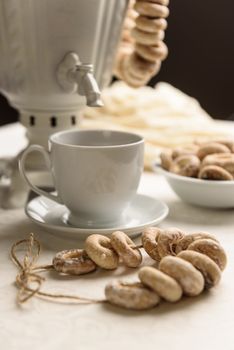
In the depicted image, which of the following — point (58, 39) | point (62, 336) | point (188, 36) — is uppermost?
point (58, 39)

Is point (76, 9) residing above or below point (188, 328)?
above

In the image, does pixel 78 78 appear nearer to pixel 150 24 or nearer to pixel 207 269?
pixel 150 24

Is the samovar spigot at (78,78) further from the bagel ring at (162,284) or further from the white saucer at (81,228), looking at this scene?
the bagel ring at (162,284)

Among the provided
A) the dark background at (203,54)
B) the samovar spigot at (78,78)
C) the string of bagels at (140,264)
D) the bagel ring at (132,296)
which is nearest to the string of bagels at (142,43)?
the samovar spigot at (78,78)

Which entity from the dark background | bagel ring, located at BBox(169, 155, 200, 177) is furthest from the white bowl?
the dark background

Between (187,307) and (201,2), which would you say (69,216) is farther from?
(201,2)

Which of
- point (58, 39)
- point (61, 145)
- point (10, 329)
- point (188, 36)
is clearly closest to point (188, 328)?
point (10, 329)

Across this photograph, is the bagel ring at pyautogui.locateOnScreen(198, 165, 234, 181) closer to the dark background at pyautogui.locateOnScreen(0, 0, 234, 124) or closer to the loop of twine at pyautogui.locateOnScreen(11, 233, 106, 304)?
the loop of twine at pyautogui.locateOnScreen(11, 233, 106, 304)
